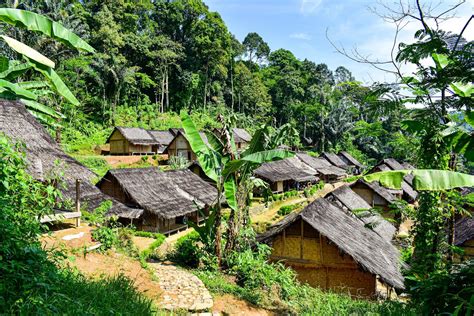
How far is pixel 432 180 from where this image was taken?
388 cm

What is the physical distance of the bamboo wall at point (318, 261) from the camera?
11.4 meters

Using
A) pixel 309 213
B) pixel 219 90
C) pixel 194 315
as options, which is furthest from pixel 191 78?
pixel 194 315

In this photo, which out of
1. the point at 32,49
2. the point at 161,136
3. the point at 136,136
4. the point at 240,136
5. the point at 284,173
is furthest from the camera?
the point at 240,136

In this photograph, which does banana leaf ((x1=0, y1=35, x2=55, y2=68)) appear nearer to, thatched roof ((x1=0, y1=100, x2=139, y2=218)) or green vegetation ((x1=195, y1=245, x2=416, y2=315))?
thatched roof ((x1=0, y1=100, x2=139, y2=218))

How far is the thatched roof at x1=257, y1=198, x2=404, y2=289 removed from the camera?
10.8 metres

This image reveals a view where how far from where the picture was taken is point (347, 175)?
153 ft

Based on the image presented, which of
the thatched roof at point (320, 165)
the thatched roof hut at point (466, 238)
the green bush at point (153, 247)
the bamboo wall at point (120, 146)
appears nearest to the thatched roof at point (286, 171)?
the thatched roof at point (320, 165)

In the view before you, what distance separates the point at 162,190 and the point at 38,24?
15438mm

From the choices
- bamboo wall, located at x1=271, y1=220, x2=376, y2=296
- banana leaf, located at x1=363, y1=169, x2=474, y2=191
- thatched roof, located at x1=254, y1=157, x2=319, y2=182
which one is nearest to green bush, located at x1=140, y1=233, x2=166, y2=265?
bamboo wall, located at x1=271, y1=220, x2=376, y2=296

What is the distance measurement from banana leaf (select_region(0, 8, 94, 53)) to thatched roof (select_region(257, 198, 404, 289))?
921 cm

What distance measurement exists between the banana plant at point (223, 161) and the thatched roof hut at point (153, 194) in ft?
21.8

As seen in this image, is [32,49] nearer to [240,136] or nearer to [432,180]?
[432,180]

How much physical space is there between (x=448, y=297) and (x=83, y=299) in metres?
4.31

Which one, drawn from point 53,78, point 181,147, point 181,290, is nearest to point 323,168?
point 181,147
